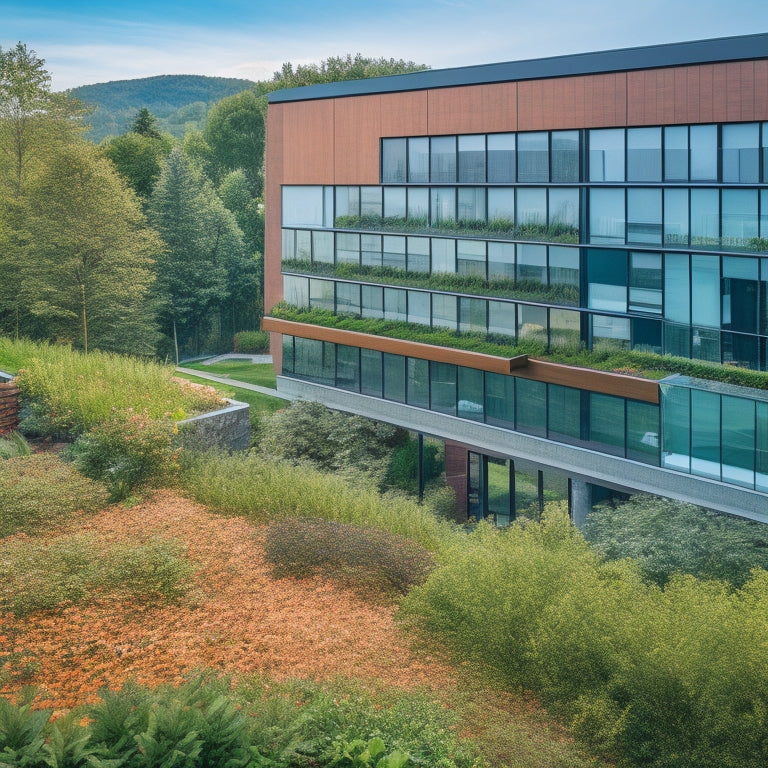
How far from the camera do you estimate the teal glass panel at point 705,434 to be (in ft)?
79.4

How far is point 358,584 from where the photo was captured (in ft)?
53.9

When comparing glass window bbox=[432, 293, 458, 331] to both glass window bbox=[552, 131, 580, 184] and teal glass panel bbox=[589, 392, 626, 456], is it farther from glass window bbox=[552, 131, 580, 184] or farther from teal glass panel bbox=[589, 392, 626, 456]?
teal glass panel bbox=[589, 392, 626, 456]

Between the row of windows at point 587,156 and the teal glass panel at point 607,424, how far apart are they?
20.0 ft

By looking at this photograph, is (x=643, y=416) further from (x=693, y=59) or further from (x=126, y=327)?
(x=126, y=327)

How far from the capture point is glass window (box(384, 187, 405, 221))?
112ft

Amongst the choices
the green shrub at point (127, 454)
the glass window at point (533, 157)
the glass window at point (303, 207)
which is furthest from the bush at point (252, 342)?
the green shrub at point (127, 454)

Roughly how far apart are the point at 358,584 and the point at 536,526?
10.3ft

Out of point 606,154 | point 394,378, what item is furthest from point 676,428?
point 394,378

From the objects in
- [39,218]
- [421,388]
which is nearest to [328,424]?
[421,388]

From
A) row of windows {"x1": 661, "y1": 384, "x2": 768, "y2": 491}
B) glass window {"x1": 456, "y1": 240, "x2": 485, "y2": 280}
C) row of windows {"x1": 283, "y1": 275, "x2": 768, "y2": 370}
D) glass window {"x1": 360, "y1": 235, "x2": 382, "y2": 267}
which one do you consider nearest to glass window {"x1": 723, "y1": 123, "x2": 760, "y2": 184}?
row of windows {"x1": 283, "y1": 275, "x2": 768, "y2": 370}

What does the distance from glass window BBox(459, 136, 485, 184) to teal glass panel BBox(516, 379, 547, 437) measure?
22.1 feet

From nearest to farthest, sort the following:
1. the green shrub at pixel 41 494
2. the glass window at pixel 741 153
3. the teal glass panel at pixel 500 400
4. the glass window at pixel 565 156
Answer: the green shrub at pixel 41 494 → the glass window at pixel 741 153 → the glass window at pixel 565 156 → the teal glass panel at pixel 500 400

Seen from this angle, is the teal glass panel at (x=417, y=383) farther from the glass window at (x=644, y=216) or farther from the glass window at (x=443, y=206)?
the glass window at (x=644, y=216)

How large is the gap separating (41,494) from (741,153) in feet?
59.7
